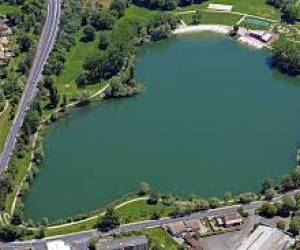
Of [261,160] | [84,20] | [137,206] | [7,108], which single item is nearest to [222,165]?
[261,160]

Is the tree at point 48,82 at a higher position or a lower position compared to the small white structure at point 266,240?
higher

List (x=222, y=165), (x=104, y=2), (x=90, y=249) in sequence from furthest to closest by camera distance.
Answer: (x=104, y=2)
(x=222, y=165)
(x=90, y=249)

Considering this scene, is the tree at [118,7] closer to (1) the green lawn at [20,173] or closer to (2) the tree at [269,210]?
(1) the green lawn at [20,173]

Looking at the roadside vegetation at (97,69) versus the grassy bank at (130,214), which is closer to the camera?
the grassy bank at (130,214)

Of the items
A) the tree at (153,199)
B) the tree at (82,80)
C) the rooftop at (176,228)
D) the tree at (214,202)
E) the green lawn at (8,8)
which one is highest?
the green lawn at (8,8)

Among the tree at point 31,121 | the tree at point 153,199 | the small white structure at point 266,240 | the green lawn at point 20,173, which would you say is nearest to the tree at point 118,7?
the tree at point 31,121

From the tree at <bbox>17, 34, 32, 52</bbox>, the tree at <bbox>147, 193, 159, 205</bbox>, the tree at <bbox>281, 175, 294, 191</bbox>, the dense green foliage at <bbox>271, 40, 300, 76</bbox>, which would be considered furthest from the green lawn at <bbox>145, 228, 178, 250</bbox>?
the tree at <bbox>17, 34, 32, 52</bbox>

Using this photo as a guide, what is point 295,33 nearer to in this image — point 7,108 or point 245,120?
point 245,120
